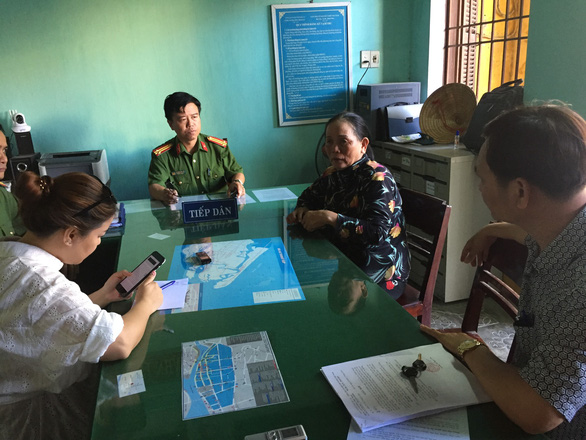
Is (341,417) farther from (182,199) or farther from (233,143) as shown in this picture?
(233,143)

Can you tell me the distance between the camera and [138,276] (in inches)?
53.4

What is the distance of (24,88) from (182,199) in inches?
56.6

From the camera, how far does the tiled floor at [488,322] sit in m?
2.37

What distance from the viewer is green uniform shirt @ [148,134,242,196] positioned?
2.79 meters

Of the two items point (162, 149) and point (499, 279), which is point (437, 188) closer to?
point (499, 279)

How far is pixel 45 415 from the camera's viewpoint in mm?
1134

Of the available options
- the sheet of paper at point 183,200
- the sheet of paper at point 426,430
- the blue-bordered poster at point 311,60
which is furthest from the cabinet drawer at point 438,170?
the sheet of paper at point 426,430

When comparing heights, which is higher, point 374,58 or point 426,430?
point 374,58

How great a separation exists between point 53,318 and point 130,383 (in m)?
0.22

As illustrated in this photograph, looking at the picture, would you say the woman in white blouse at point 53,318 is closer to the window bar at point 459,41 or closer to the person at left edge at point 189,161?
the person at left edge at point 189,161

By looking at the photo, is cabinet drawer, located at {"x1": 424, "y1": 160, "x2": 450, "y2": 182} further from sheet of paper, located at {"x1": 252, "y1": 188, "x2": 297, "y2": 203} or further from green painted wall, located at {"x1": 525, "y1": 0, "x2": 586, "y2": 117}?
sheet of paper, located at {"x1": 252, "y1": 188, "x2": 297, "y2": 203}

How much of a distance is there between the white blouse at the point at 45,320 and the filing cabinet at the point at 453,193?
208 centimetres

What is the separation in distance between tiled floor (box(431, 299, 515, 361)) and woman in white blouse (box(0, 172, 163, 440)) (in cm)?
183

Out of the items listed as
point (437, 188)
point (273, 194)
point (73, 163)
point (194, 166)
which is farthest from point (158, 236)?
point (437, 188)
